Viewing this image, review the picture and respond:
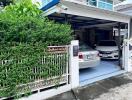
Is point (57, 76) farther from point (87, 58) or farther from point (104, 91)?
point (87, 58)

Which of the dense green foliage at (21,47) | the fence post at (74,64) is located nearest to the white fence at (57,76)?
the fence post at (74,64)

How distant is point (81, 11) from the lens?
7.58 meters

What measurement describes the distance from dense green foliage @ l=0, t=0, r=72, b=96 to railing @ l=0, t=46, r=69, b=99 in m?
0.08

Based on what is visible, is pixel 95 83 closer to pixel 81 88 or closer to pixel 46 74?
pixel 81 88

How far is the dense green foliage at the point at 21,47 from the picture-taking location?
5066 mm

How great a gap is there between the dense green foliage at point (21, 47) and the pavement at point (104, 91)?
3.62ft

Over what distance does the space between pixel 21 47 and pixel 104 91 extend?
11.3ft

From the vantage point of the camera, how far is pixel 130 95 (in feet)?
20.3

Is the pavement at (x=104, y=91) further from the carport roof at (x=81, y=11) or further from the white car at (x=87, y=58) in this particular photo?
the carport roof at (x=81, y=11)

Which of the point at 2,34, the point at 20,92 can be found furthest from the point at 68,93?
the point at 2,34

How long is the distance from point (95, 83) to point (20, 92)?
323 cm

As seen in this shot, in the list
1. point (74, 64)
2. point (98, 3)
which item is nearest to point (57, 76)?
point (74, 64)

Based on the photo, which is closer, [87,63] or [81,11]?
[81,11]

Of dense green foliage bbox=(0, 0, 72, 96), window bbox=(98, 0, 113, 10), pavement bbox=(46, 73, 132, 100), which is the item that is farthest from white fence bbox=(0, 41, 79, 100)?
window bbox=(98, 0, 113, 10)
